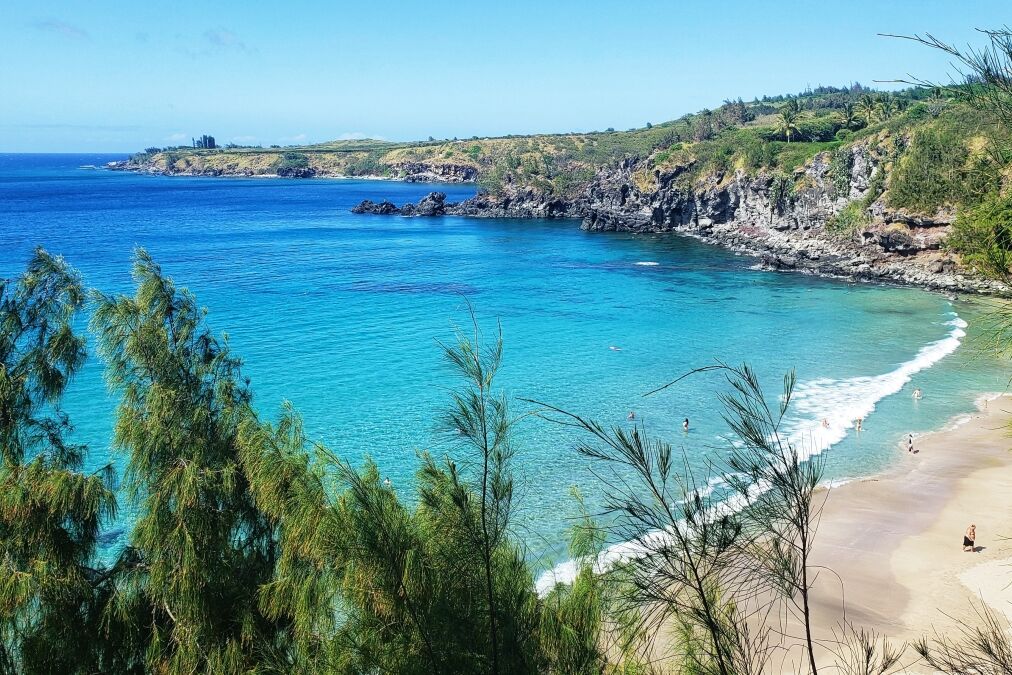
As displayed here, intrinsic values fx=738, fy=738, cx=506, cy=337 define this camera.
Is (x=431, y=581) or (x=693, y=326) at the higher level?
(x=431, y=581)

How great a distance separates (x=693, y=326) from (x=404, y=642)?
120 feet

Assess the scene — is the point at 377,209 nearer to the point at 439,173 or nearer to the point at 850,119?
the point at 850,119

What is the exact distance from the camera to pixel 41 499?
7.70 metres

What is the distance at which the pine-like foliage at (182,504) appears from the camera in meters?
8.04

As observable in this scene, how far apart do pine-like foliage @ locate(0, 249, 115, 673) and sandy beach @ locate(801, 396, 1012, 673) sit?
1198 centimetres

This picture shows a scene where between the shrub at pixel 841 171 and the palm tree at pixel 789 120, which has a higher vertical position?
the palm tree at pixel 789 120

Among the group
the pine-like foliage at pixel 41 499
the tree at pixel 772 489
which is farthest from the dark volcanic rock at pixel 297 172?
the tree at pixel 772 489

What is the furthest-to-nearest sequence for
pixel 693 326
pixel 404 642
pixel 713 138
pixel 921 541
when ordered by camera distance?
pixel 713 138 < pixel 693 326 < pixel 921 541 < pixel 404 642

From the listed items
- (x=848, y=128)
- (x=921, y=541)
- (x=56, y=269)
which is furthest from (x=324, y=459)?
(x=848, y=128)

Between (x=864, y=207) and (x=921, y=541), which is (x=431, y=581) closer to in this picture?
(x=921, y=541)

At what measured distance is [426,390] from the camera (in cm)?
3086

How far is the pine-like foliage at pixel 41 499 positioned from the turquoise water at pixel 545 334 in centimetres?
407

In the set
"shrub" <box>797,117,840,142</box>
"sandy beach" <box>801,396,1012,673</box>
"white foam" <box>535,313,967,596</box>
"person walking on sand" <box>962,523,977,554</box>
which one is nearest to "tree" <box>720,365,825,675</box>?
"sandy beach" <box>801,396,1012,673</box>

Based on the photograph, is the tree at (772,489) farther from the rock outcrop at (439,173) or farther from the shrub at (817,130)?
the rock outcrop at (439,173)
